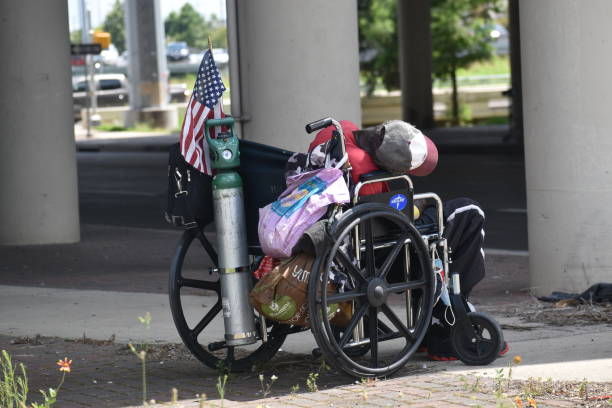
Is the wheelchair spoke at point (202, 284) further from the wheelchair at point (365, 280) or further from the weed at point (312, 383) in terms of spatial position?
the weed at point (312, 383)

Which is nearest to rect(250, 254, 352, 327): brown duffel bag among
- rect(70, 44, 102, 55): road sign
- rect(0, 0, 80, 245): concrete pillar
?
rect(0, 0, 80, 245): concrete pillar

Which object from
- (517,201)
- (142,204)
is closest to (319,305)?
(517,201)

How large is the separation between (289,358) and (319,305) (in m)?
1.21

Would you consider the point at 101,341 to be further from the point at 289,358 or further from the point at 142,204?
the point at 142,204

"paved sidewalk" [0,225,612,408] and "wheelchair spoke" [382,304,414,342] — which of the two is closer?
"paved sidewalk" [0,225,612,408]

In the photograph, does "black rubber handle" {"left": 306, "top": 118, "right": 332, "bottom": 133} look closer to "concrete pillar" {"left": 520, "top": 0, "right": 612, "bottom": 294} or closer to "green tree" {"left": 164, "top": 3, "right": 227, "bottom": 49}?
"concrete pillar" {"left": 520, "top": 0, "right": 612, "bottom": 294}

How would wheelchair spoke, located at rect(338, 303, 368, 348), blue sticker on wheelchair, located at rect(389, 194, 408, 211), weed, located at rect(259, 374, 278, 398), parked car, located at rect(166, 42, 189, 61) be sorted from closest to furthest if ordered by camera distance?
weed, located at rect(259, 374, 278, 398) < wheelchair spoke, located at rect(338, 303, 368, 348) < blue sticker on wheelchair, located at rect(389, 194, 408, 211) < parked car, located at rect(166, 42, 189, 61)

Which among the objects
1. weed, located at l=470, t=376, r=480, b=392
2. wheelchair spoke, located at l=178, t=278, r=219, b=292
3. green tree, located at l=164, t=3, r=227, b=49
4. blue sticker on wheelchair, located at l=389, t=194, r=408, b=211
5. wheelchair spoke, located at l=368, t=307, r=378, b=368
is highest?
green tree, located at l=164, t=3, r=227, b=49

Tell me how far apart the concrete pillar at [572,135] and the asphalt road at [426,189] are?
A: 3318 millimetres

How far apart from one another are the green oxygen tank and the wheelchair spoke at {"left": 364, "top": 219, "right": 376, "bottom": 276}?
62 centimetres

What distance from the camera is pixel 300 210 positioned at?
19.7 ft

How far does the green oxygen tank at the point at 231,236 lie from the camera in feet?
20.2

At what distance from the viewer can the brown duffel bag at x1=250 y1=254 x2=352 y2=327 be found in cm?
596

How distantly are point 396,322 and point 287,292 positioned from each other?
2.16 ft
